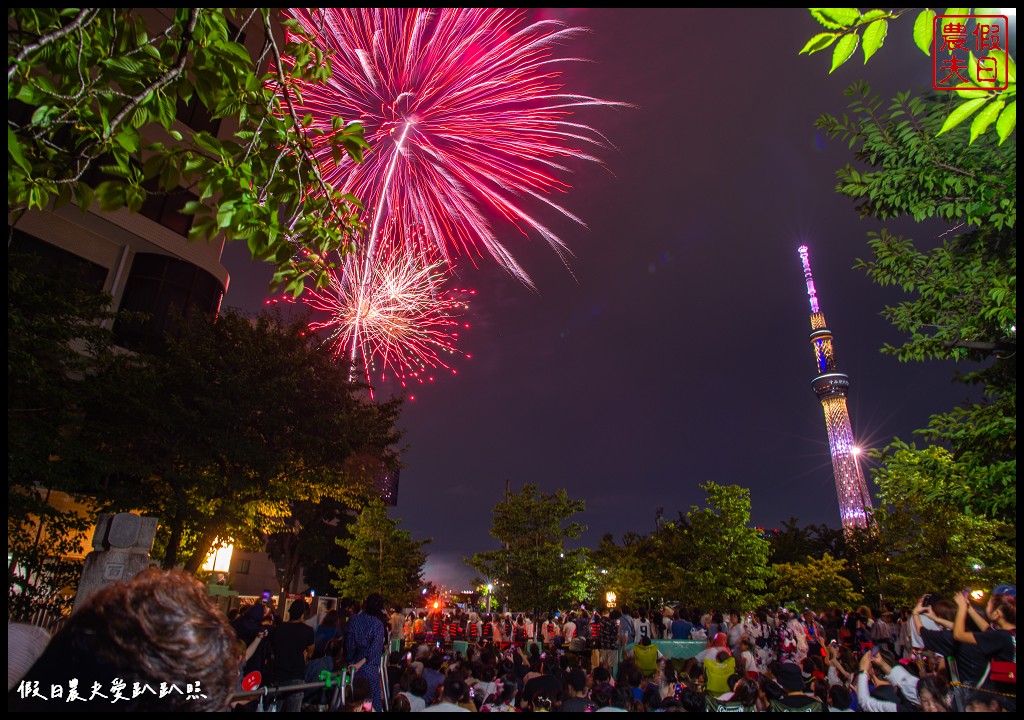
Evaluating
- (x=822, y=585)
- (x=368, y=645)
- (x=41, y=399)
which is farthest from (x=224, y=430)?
(x=822, y=585)

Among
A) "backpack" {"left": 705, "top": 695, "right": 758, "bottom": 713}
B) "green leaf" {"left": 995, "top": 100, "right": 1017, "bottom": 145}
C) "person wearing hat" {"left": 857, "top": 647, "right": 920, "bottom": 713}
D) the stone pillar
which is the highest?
"green leaf" {"left": 995, "top": 100, "right": 1017, "bottom": 145}

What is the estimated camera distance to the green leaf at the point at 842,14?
2681 millimetres

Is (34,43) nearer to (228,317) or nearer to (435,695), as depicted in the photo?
(435,695)

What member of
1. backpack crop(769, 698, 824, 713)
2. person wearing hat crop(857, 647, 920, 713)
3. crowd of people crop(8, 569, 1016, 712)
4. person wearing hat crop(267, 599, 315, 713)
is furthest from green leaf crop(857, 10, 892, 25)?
person wearing hat crop(267, 599, 315, 713)

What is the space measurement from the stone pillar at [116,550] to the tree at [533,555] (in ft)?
78.8

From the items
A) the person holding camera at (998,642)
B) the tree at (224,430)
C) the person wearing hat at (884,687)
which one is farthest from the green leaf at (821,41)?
the tree at (224,430)

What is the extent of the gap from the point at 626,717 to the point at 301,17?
12.9 meters

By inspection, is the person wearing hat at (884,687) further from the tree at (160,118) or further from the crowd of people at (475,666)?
the tree at (160,118)

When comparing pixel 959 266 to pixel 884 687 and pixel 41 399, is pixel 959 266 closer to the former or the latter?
pixel 884 687

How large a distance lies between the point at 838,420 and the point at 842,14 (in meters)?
114

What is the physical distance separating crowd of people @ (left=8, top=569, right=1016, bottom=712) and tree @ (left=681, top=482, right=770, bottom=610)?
51.3ft

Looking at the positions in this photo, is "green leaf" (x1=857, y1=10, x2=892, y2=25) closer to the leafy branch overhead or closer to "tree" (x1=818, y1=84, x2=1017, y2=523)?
the leafy branch overhead

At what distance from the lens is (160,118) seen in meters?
3.74

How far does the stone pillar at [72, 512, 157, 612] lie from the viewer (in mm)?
8562
